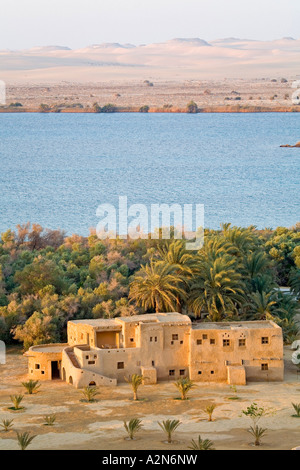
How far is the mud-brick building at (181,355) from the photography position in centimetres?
5175

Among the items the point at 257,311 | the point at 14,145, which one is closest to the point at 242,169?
the point at 14,145

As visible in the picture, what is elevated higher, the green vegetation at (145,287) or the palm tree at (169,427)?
the green vegetation at (145,287)

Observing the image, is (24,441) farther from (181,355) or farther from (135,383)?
(181,355)

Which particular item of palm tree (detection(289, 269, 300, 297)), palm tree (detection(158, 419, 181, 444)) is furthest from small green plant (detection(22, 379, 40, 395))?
palm tree (detection(289, 269, 300, 297))

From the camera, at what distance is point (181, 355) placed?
173 feet

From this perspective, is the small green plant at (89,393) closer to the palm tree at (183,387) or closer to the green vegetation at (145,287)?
the palm tree at (183,387)

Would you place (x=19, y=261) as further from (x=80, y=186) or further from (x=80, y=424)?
(x=80, y=186)

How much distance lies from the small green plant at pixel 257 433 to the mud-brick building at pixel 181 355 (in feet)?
26.2

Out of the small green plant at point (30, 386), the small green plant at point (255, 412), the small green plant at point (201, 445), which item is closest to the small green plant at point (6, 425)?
the small green plant at point (30, 386)

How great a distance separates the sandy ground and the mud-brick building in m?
0.84

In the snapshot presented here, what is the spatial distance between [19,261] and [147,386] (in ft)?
75.5

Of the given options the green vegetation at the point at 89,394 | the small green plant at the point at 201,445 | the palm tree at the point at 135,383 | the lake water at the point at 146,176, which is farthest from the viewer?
the lake water at the point at 146,176

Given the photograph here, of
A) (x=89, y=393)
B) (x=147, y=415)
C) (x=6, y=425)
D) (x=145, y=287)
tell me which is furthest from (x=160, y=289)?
(x=6, y=425)

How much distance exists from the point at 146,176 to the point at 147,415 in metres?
110
